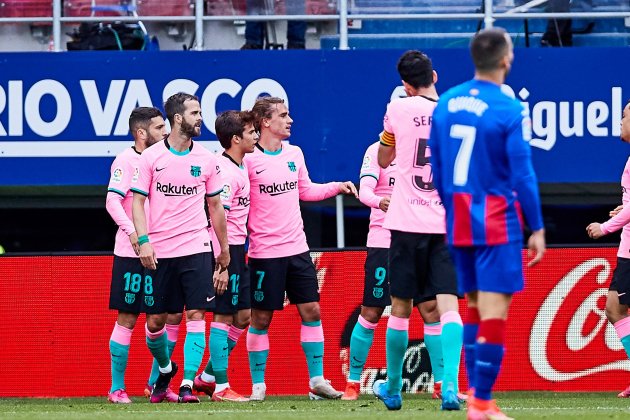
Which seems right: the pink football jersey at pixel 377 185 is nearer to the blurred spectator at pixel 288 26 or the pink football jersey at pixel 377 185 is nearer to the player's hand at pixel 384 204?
the player's hand at pixel 384 204

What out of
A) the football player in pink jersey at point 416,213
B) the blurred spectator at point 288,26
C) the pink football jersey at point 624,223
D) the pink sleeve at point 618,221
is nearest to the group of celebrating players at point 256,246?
the football player in pink jersey at point 416,213

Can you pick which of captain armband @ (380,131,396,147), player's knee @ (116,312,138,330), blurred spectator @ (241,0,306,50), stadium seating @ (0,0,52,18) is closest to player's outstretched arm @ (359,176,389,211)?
captain armband @ (380,131,396,147)

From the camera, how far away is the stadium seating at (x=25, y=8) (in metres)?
13.8

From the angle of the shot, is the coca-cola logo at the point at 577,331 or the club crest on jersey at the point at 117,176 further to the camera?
the coca-cola logo at the point at 577,331

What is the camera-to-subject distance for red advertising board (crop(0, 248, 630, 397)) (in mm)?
10922

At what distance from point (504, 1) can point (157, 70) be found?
364 centimetres

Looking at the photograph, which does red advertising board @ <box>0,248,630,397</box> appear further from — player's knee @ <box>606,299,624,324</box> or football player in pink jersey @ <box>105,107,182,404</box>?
football player in pink jersey @ <box>105,107,182,404</box>

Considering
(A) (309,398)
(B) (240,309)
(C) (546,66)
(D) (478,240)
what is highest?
(C) (546,66)

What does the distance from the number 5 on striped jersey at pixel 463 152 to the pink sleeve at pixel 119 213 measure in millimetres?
3552

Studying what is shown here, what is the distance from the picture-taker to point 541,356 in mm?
10953

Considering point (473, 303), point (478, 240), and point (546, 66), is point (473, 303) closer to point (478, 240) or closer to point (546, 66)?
point (478, 240)

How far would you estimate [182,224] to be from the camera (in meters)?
9.41

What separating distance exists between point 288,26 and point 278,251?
4.14 metres

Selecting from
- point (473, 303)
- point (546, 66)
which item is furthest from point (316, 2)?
point (473, 303)
